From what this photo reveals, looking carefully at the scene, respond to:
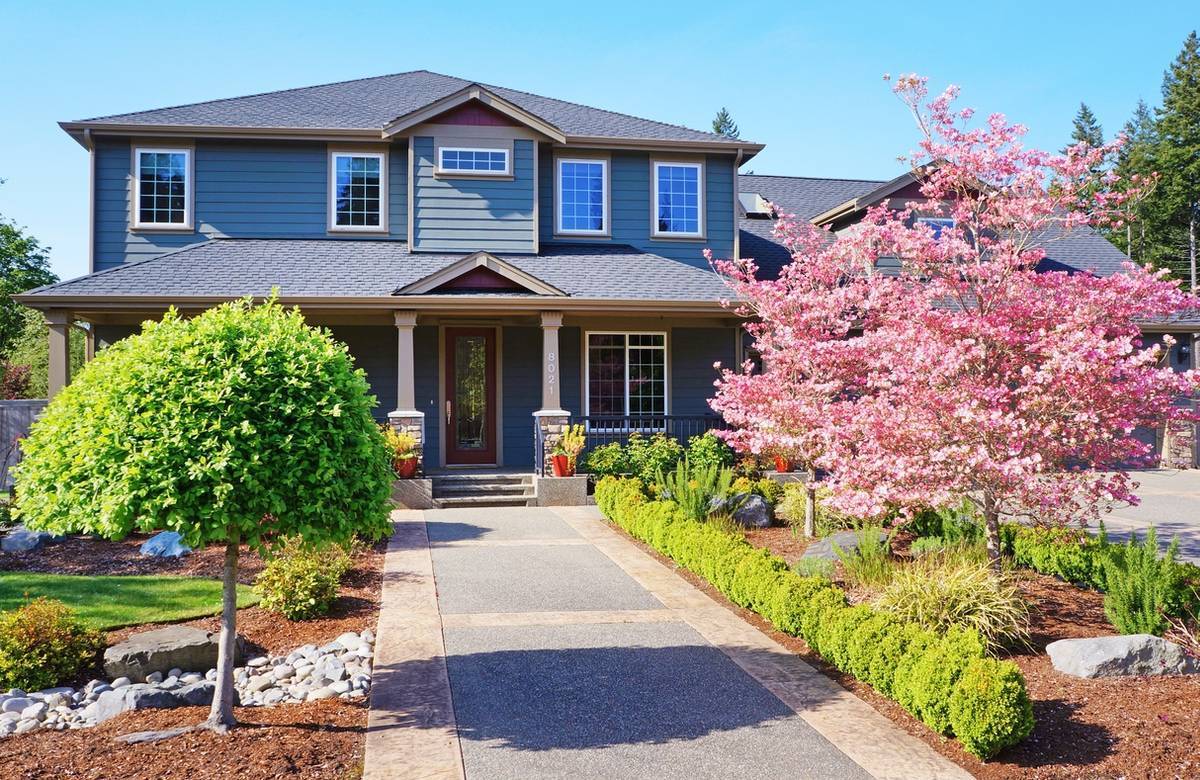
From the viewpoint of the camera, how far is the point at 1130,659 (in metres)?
5.05

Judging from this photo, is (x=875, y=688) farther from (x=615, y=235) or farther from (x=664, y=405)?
(x=615, y=235)

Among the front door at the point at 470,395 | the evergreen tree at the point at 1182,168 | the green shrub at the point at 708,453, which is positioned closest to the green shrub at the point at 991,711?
the green shrub at the point at 708,453

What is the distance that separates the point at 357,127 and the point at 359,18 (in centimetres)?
497

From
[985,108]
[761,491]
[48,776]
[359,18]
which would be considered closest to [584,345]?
[761,491]

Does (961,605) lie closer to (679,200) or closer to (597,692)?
(597,692)

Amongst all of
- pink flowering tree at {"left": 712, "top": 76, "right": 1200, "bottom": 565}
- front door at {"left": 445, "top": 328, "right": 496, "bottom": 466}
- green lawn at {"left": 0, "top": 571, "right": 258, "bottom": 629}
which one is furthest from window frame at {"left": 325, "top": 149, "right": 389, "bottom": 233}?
pink flowering tree at {"left": 712, "top": 76, "right": 1200, "bottom": 565}

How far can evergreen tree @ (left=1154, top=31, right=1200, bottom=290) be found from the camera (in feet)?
130

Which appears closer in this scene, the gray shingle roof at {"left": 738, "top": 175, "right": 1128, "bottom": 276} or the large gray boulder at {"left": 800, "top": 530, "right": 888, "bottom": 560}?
the large gray boulder at {"left": 800, "top": 530, "right": 888, "bottom": 560}

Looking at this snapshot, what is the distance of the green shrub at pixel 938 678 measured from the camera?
4.24 metres

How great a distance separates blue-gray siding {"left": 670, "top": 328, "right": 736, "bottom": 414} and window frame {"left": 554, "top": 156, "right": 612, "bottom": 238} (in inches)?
93.3

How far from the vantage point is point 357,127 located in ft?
48.3

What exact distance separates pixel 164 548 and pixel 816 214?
15.1m

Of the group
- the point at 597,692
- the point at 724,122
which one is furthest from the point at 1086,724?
the point at 724,122

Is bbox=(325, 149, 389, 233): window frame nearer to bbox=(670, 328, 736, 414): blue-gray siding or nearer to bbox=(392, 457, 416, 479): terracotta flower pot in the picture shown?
bbox=(392, 457, 416, 479): terracotta flower pot
